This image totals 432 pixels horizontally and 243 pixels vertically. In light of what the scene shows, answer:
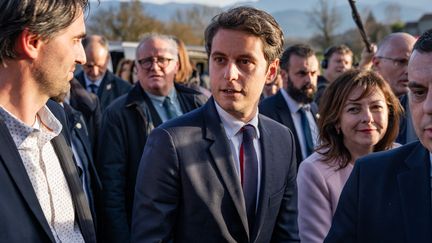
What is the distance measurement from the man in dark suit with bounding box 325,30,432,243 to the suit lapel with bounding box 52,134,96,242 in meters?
1.07

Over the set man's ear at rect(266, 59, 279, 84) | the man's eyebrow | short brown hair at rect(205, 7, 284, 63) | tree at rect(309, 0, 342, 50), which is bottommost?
tree at rect(309, 0, 342, 50)

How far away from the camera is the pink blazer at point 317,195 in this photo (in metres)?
3.16

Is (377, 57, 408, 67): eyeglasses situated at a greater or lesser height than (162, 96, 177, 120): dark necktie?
greater

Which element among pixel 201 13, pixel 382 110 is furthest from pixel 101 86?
pixel 201 13

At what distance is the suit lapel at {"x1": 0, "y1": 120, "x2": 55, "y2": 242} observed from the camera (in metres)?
2.09

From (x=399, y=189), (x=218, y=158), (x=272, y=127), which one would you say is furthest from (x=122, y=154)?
(x=399, y=189)

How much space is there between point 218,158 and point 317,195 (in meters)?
0.83

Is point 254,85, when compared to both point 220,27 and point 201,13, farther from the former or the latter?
point 201,13

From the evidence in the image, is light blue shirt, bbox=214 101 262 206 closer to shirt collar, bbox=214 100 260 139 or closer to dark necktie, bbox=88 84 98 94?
shirt collar, bbox=214 100 260 139

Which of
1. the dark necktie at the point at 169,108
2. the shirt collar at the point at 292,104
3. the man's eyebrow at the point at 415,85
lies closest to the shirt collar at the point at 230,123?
the man's eyebrow at the point at 415,85

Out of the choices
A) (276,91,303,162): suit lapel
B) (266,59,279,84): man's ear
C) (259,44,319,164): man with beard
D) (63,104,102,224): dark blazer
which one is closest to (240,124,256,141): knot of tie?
(266,59,279,84): man's ear

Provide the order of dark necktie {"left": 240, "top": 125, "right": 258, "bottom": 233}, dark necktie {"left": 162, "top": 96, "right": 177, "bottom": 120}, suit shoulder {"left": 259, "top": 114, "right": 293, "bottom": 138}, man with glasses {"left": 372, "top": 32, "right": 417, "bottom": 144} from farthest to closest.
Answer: man with glasses {"left": 372, "top": 32, "right": 417, "bottom": 144} → dark necktie {"left": 162, "top": 96, "right": 177, "bottom": 120} → suit shoulder {"left": 259, "top": 114, "right": 293, "bottom": 138} → dark necktie {"left": 240, "top": 125, "right": 258, "bottom": 233}

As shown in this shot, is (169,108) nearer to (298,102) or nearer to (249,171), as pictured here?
(298,102)

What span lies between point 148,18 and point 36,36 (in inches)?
1662
